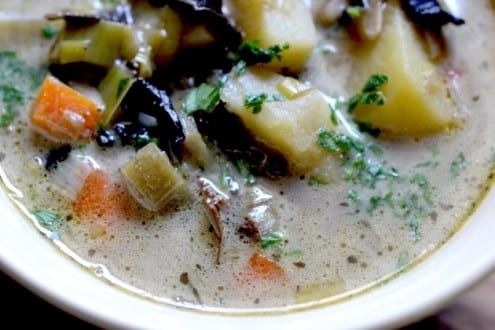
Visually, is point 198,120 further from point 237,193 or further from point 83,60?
point 83,60

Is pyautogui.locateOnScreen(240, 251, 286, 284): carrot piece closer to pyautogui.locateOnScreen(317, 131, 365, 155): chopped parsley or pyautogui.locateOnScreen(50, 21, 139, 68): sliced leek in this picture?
pyautogui.locateOnScreen(317, 131, 365, 155): chopped parsley

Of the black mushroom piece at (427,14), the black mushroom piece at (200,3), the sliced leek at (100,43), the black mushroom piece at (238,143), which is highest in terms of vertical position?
the black mushroom piece at (427,14)

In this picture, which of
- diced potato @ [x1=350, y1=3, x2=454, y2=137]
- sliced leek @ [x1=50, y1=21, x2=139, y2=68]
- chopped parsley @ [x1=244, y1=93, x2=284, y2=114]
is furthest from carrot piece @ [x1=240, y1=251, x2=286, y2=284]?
sliced leek @ [x1=50, y1=21, x2=139, y2=68]

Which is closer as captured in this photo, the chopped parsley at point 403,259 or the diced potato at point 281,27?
the chopped parsley at point 403,259

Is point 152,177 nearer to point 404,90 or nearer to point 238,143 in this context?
point 238,143

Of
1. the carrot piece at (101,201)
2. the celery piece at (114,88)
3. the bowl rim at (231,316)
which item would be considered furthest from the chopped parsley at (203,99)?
the bowl rim at (231,316)

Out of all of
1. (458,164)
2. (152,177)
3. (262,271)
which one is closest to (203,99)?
(152,177)

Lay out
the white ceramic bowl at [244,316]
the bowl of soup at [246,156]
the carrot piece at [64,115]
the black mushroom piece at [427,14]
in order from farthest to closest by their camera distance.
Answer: the black mushroom piece at [427,14] < the carrot piece at [64,115] < the bowl of soup at [246,156] < the white ceramic bowl at [244,316]

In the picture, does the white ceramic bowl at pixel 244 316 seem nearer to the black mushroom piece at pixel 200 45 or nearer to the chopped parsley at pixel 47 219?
the chopped parsley at pixel 47 219

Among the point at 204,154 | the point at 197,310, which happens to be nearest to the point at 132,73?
the point at 204,154
